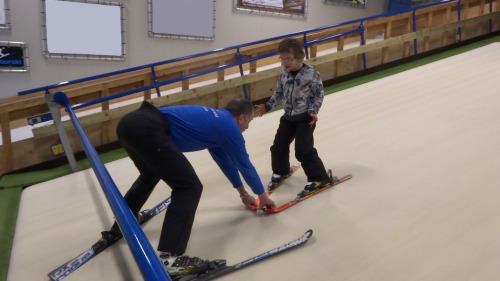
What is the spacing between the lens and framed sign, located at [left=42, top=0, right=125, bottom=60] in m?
7.05

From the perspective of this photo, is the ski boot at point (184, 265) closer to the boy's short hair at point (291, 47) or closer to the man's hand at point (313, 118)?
the man's hand at point (313, 118)

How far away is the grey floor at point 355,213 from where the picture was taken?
2387 millimetres

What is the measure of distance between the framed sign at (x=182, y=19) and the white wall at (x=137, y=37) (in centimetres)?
→ 13

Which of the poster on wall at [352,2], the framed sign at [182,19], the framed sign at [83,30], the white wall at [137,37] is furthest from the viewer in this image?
the poster on wall at [352,2]

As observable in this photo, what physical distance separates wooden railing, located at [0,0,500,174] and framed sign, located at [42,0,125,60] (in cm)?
65

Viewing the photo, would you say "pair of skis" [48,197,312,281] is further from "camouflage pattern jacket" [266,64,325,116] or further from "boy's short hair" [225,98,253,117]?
"camouflage pattern jacket" [266,64,325,116]

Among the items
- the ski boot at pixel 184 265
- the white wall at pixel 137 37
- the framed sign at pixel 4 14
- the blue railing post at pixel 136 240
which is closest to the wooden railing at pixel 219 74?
the white wall at pixel 137 37

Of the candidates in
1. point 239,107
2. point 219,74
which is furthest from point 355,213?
point 219,74

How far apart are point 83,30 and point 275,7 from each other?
15.8 feet

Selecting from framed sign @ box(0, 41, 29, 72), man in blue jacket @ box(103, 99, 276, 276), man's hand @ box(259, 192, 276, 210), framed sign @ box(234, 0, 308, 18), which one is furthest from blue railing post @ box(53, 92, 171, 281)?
framed sign @ box(234, 0, 308, 18)

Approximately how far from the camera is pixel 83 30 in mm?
7348

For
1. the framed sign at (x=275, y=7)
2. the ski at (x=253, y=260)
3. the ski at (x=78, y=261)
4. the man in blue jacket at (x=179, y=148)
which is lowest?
the ski at (x=78, y=261)

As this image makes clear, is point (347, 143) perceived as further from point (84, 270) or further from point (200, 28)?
point (200, 28)

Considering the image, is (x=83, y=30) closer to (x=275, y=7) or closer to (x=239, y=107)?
(x=275, y=7)
